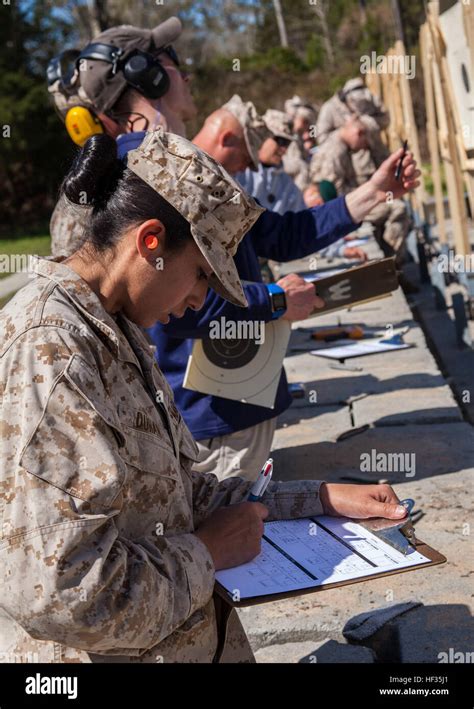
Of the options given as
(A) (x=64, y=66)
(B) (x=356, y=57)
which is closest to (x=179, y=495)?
(A) (x=64, y=66)

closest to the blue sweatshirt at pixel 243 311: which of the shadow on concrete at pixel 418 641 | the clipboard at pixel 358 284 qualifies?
the clipboard at pixel 358 284

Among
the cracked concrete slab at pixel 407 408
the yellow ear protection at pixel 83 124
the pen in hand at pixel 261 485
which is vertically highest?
the yellow ear protection at pixel 83 124

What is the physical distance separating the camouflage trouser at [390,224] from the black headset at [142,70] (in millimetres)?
6110

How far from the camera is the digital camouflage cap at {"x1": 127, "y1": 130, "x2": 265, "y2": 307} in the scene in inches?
70.5

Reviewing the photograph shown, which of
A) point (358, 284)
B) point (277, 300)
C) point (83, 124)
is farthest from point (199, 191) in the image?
point (83, 124)

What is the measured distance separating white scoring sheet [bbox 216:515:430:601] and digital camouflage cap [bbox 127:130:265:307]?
600mm

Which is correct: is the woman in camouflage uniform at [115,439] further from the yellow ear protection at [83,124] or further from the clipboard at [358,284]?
the yellow ear protection at [83,124]

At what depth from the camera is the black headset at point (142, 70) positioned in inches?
149

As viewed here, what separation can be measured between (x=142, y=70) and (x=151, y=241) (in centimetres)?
221

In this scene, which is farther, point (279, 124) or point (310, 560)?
point (279, 124)

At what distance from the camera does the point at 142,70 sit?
3793 millimetres

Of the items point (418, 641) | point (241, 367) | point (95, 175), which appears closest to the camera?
point (95, 175)

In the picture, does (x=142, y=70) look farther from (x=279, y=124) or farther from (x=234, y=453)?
(x=279, y=124)

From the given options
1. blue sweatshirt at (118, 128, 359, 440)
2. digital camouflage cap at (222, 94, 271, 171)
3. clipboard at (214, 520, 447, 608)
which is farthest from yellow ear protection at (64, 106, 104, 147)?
clipboard at (214, 520, 447, 608)
